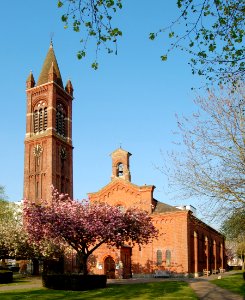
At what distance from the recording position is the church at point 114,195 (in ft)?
149

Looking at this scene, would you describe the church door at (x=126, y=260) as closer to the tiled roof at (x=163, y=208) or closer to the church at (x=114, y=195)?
the church at (x=114, y=195)

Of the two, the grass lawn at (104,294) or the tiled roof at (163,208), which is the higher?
the tiled roof at (163,208)

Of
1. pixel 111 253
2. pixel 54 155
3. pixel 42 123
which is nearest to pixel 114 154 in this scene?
pixel 111 253

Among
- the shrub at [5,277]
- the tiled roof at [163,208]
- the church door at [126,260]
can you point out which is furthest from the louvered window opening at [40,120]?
the shrub at [5,277]

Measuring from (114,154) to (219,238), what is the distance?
25.3 m

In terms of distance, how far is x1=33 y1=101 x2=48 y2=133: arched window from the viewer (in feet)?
229

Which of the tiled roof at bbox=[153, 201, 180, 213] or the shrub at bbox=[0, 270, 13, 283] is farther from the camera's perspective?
the tiled roof at bbox=[153, 201, 180, 213]

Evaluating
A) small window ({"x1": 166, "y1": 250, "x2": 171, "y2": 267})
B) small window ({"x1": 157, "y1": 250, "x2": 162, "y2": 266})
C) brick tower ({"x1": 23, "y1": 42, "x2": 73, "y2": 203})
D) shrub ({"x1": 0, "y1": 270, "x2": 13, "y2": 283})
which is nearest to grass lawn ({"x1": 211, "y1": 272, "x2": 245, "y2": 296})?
small window ({"x1": 166, "y1": 250, "x2": 171, "y2": 267})

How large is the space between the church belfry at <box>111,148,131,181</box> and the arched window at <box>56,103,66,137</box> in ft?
72.5

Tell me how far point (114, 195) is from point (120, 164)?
417 centimetres

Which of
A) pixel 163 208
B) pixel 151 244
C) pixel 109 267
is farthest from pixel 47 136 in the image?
pixel 151 244

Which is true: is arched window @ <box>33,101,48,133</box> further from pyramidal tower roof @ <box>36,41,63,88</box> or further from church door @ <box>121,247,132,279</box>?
church door @ <box>121,247,132,279</box>

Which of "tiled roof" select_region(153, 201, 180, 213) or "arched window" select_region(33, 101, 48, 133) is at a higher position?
"arched window" select_region(33, 101, 48, 133)

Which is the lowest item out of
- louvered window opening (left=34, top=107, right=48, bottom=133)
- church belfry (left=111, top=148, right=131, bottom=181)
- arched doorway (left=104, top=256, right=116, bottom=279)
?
arched doorway (left=104, top=256, right=116, bottom=279)
